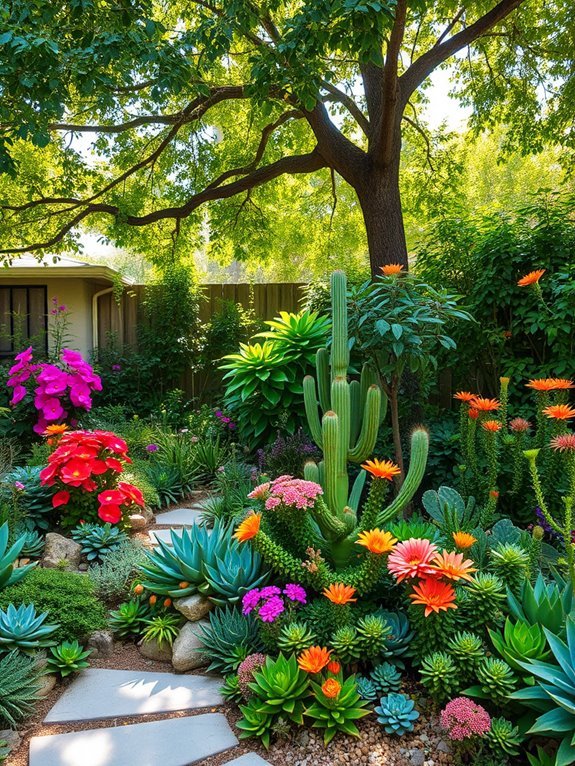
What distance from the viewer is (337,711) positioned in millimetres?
2109

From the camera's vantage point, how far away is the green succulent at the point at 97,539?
12.0ft

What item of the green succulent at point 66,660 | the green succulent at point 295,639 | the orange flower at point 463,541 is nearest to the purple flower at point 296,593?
the green succulent at point 295,639

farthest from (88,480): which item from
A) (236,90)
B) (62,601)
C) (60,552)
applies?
(236,90)

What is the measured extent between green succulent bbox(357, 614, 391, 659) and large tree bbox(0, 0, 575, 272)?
3.05 meters

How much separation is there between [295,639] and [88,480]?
2146 millimetres

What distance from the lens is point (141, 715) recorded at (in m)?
2.34

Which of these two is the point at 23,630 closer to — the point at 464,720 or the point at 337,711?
the point at 337,711

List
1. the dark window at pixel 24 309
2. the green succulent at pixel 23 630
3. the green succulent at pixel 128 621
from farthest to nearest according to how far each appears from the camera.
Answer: the dark window at pixel 24 309
the green succulent at pixel 128 621
the green succulent at pixel 23 630

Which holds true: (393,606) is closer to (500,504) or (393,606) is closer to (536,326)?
(500,504)

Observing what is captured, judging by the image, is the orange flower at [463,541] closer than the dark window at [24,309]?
Yes

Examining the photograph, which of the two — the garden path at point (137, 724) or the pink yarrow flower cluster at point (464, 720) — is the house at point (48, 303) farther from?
the pink yarrow flower cluster at point (464, 720)

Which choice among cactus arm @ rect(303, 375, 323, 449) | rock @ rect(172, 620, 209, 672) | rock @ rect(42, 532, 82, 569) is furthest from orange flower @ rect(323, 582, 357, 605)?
rock @ rect(42, 532, 82, 569)

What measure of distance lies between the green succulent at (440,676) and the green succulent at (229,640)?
81cm

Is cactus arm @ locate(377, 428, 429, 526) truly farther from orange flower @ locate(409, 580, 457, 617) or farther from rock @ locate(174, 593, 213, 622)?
rock @ locate(174, 593, 213, 622)
